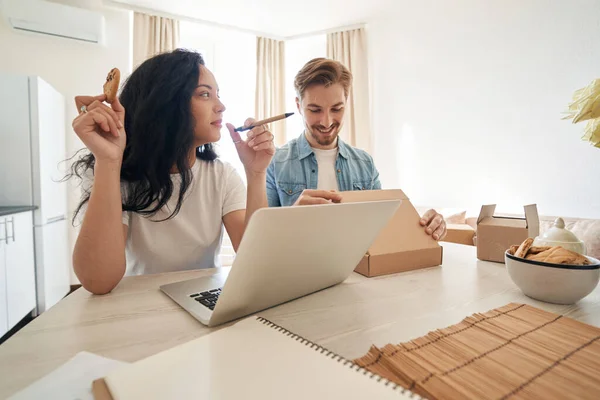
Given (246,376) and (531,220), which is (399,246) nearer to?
(531,220)

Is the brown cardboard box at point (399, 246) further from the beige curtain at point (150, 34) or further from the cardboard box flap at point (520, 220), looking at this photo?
the beige curtain at point (150, 34)

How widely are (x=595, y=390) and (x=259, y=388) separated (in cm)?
35

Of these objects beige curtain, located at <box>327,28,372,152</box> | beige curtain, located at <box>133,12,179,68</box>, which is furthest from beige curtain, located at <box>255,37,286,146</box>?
beige curtain, located at <box>133,12,179,68</box>

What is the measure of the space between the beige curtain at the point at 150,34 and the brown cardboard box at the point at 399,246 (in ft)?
10.6

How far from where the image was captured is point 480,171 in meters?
3.09

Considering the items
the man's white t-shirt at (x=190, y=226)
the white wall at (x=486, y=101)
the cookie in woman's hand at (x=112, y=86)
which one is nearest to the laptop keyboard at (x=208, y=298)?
the man's white t-shirt at (x=190, y=226)

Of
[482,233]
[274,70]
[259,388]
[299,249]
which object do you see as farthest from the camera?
[274,70]

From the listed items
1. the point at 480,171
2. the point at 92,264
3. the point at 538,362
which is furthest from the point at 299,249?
the point at 480,171

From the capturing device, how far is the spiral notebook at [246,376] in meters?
0.31

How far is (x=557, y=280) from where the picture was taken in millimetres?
601

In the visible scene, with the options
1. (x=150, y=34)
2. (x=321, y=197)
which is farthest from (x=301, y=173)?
(x=150, y=34)

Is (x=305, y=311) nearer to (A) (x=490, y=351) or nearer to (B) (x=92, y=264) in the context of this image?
(A) (x=490, y=351)

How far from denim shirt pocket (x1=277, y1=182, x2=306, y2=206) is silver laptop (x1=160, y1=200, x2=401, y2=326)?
0.97 meters

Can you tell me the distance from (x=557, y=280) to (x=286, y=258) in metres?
0.51
